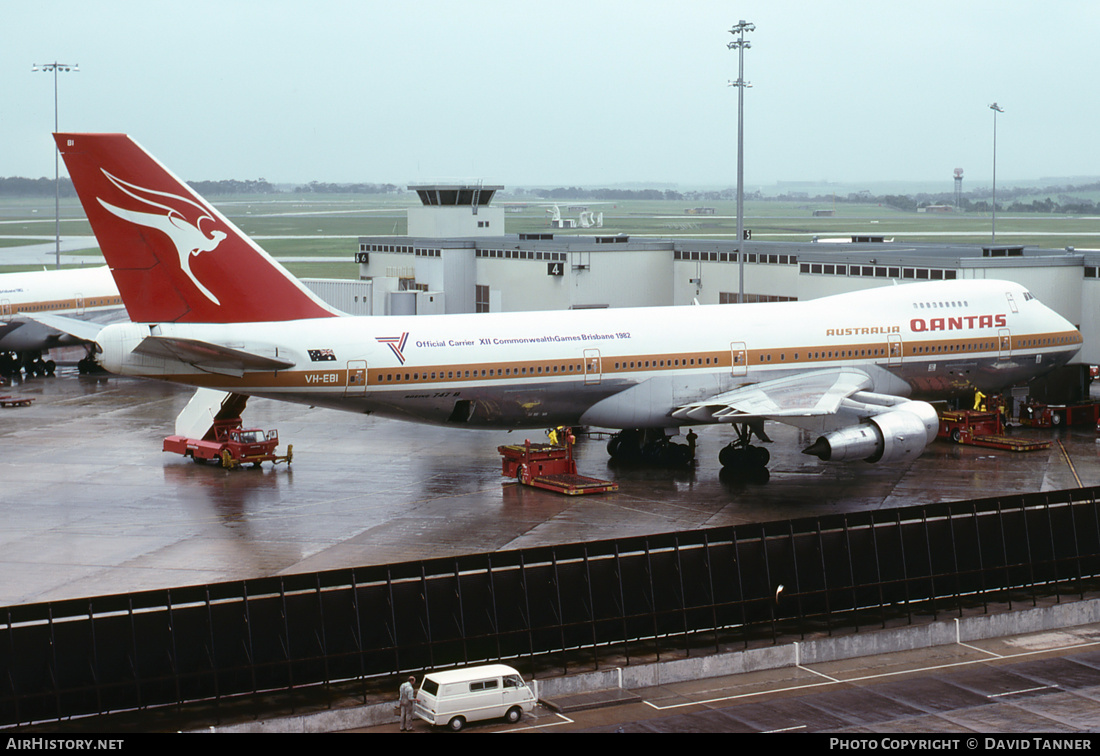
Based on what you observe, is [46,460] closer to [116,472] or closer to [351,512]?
[116,472]

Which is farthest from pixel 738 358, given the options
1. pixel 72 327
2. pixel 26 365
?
pixel 26 365

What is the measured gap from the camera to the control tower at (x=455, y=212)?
77562mm

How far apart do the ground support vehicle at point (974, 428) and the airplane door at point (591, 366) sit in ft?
48.3

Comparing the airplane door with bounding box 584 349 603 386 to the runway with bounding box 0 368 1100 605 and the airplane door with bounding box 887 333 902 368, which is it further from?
the airplane door with bounding box 887 333 902 368

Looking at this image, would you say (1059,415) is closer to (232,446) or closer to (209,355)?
(232,446)

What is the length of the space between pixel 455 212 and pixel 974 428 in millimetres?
41050

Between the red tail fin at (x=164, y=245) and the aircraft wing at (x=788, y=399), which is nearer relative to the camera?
the red tail fin at (x=164, y=245)

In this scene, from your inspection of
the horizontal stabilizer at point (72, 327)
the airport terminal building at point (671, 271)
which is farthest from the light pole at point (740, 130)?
the horizontal stabilizer at point (72, 327)

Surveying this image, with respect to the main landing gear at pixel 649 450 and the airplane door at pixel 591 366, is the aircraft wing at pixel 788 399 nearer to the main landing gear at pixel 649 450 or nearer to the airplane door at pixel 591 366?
the main landing gear at pixel 649 450

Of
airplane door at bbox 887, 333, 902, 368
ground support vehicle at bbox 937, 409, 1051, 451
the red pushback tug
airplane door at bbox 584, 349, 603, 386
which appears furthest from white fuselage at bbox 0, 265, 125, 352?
ground support vehicle at bbox 937, 409, 1051, 451

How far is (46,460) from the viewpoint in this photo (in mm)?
42344

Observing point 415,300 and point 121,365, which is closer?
point 121,365

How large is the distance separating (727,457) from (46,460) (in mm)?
23195

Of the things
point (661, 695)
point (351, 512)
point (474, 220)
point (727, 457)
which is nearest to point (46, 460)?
point (351, 512)
